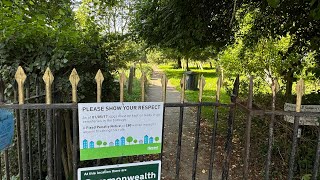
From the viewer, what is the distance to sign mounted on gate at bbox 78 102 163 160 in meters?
2.10

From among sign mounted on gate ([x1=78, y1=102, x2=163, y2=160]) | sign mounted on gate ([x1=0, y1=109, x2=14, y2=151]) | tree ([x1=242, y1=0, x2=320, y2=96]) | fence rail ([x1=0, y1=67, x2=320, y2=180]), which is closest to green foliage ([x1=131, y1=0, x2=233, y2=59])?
tree ([x1=242, y1=0, x2=320, y2=96])

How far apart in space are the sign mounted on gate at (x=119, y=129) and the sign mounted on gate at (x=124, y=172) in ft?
0.32

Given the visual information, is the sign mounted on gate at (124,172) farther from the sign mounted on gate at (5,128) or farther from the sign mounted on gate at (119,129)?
the sign mounted on gate at (5,128)

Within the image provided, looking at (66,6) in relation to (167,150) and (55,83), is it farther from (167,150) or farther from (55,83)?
(167,150)

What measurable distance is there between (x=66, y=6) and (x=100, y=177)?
9.53 feet

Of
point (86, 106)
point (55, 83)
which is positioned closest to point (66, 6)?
point (55, 83)

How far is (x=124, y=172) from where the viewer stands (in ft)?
7.22

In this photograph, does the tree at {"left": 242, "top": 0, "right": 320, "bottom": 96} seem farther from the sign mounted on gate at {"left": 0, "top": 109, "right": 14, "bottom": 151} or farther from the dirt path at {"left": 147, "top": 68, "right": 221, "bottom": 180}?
the sign mounted on gate at {"left": 0, "top": 109, "right": 14, "bottom": 151}

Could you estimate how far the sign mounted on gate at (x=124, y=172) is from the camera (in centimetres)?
213

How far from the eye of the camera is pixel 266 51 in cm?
989

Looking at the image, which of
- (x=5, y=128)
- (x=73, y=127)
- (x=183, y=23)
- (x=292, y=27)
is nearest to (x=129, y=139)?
(x=73, y=127)

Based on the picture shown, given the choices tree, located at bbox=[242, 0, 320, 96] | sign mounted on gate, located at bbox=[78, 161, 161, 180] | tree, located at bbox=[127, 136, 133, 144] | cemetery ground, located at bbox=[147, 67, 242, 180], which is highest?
tree, located at bbox=[242, 0, 320, 96]

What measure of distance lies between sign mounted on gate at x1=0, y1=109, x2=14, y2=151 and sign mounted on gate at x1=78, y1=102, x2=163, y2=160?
71 centimetres

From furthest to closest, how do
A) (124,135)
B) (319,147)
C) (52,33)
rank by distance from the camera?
(52,33) < (319,147) < (124,135)
